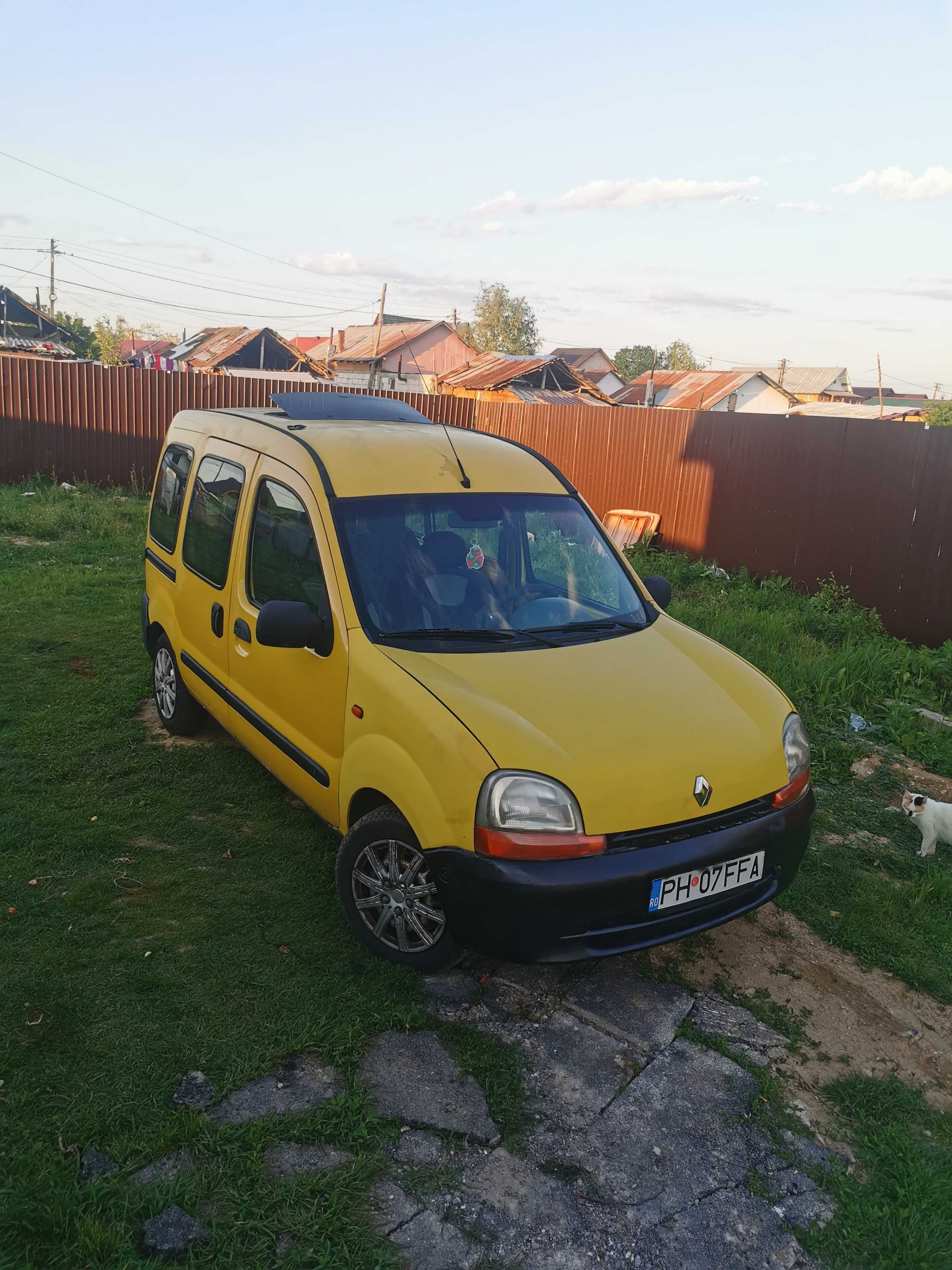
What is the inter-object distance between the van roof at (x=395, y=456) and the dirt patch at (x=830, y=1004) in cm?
221

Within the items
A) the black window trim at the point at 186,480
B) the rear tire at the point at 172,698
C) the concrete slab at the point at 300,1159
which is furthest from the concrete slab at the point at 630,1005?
the black window trim at the point at 186,480

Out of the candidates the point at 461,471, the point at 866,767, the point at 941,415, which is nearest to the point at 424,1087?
the point at 461,471

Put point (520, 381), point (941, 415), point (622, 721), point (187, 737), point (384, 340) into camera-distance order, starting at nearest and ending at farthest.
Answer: point (622, 721) < point (187, 737) < point (520, 381) < point (941, 415) < point (384, 340)

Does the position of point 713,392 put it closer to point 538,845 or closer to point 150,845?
point 150,845

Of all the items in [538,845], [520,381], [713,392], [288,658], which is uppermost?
[713,392]

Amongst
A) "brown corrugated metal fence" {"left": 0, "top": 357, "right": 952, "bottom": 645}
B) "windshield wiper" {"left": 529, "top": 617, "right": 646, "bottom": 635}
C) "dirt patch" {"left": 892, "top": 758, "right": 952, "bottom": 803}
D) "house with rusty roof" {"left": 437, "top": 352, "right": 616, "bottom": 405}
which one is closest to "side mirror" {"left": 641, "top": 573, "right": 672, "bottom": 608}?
"windshield wiper" {"left": 529, "top": 617, "right": 646, "bottom": 635}

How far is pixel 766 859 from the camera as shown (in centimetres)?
316

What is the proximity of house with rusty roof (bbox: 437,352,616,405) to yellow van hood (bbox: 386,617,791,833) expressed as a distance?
1124 inches

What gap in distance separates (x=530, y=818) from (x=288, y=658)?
1.45 m

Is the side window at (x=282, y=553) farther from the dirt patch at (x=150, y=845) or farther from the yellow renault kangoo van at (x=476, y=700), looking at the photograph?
the dirt patch at (x=150, y=845)

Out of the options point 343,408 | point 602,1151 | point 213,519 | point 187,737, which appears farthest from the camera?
point 187,737

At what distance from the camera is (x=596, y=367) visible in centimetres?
5450

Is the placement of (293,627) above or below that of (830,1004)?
above

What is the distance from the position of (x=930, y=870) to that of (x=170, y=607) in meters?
4.34
